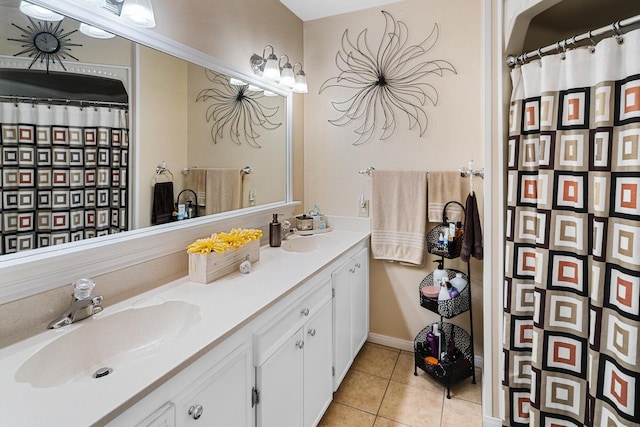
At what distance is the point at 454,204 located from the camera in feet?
7.34

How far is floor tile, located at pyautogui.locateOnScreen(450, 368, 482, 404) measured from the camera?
6.56 feet

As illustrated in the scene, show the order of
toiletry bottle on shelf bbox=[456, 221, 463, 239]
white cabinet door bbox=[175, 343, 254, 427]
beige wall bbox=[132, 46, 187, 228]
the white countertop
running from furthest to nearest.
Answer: toiletry bottle on shelf bbox=[456, 221, 463, 239] → beige wall bbox=[132, 46, 187, 228] → white cabinet door bbox=[175, 343, 254, 427] → the white countertop

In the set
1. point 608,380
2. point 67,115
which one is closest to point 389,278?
point 608,380

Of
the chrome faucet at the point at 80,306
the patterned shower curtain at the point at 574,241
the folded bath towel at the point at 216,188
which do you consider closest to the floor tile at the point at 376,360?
the patterned shower curtain at the point at 574,241

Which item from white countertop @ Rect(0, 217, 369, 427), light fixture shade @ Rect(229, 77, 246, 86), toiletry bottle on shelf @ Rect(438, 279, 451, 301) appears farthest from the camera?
toiletry bottle on shelf @ Rect(438, 279, 451, 301)

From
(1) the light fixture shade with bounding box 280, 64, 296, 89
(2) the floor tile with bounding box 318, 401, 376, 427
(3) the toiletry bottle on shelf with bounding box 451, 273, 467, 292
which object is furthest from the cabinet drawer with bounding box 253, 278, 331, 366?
(1) the light fixture shade with bounding box 280, 64, 296, 89

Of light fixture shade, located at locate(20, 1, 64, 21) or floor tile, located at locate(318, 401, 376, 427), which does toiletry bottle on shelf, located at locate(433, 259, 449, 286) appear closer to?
floor tile, located at locate(318, 401, 376, 427)

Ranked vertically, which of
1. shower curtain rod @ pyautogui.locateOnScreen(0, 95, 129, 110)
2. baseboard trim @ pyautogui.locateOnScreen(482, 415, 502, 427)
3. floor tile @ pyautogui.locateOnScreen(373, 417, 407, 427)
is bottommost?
floor tile @ pyautogui.locateOnScreen(373, 417, 407, 427)

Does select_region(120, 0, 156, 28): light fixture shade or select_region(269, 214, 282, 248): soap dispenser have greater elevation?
select_region(120, 0, 156, 28): light fixture shade

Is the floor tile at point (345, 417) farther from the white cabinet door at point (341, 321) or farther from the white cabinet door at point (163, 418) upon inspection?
the white cabinet door at point (163, 418)

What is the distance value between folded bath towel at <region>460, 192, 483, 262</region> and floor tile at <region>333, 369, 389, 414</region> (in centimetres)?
99

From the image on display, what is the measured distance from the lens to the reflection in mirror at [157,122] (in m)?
1.13

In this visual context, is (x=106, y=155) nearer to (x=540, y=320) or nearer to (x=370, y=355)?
(x=540, y=320)

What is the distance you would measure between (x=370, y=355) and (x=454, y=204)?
128cm
